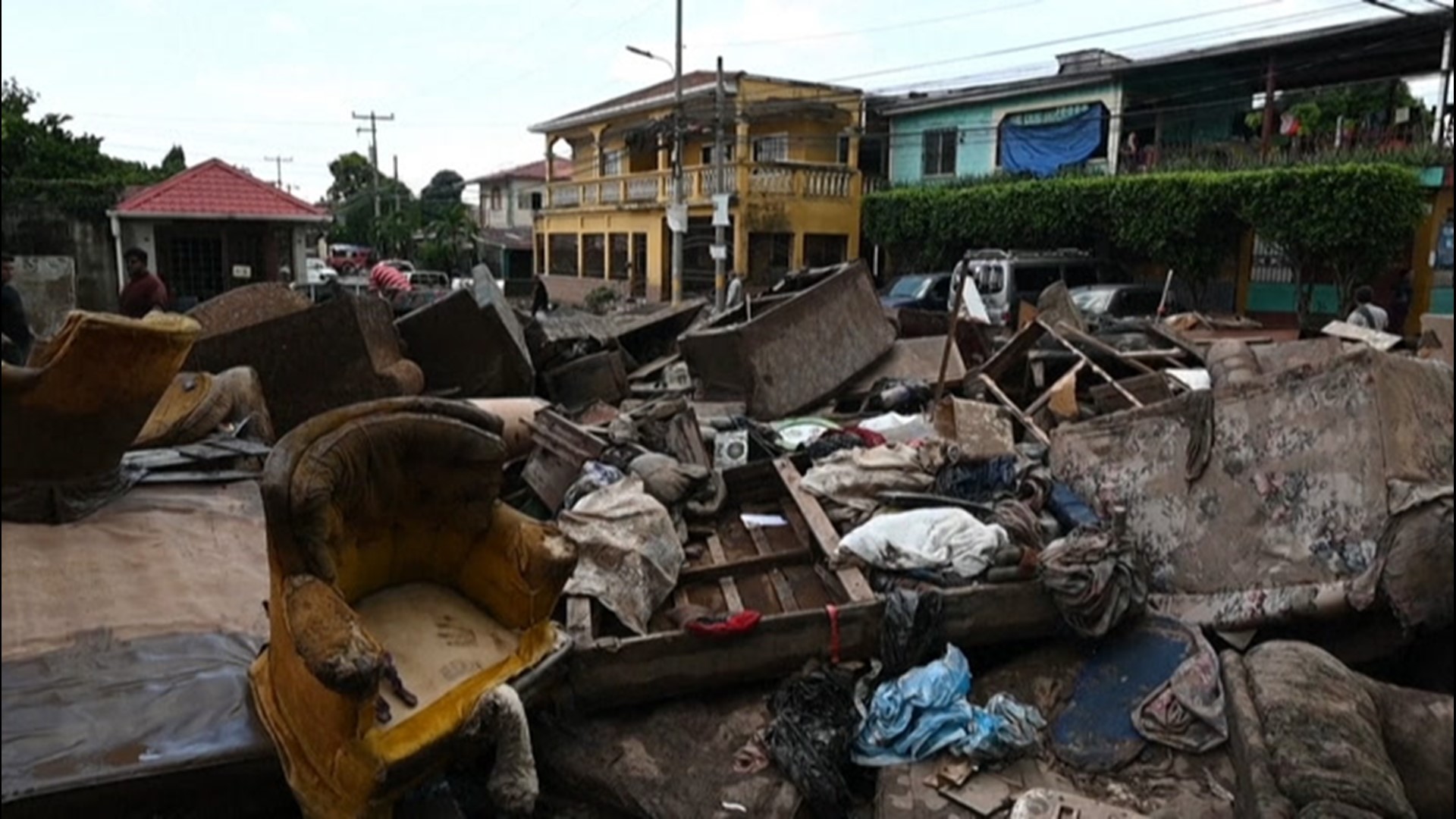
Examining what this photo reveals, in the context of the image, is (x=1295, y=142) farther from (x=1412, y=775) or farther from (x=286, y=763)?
(x=286, y=763)

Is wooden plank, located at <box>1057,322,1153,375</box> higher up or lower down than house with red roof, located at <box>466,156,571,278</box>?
lower down

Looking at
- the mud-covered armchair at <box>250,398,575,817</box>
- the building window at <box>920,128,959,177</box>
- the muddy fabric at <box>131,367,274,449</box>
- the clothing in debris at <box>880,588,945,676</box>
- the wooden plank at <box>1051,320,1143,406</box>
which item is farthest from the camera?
the building window at <box>920,128,959,177</box>

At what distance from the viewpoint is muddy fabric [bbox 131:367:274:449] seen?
227 inches

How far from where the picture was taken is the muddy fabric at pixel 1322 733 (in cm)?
255

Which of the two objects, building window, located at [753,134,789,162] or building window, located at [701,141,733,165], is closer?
building window, located at [753,134,789,162]

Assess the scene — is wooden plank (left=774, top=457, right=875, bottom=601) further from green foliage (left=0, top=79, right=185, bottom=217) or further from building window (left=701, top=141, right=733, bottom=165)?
building window (left=701, top=141, right=733, bottom=165)

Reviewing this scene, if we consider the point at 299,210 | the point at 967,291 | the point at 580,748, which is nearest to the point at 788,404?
the point at 967,291

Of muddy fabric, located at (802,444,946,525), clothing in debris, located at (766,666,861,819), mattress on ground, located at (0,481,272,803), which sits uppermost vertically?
muddy fabric, located at (802,444,946,525)

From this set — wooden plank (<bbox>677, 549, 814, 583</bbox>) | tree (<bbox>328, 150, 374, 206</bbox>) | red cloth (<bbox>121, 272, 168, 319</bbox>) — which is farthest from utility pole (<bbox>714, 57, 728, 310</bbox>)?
tree (<bbox>328, 150, 374, 206</bbox>)

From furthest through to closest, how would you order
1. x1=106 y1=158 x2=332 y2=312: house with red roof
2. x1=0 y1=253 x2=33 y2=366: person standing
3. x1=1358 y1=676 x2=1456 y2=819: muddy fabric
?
1. x1=106 y1=158 x2=332 y2=312: house with red roof
2. x1=1358 y1=676 x2=1456 y2=819: muddy fabric
3. x1=0 y1=253 x2=33 y2=366: person standing

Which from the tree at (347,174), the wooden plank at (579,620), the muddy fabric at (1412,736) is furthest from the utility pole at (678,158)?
the tree at (347,174)

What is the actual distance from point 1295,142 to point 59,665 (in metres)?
18.8

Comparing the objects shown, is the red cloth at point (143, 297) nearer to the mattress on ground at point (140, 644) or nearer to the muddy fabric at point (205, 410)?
the muddy fabric at point (205, 410)

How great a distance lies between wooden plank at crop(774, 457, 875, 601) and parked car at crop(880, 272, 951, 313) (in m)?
9.22
